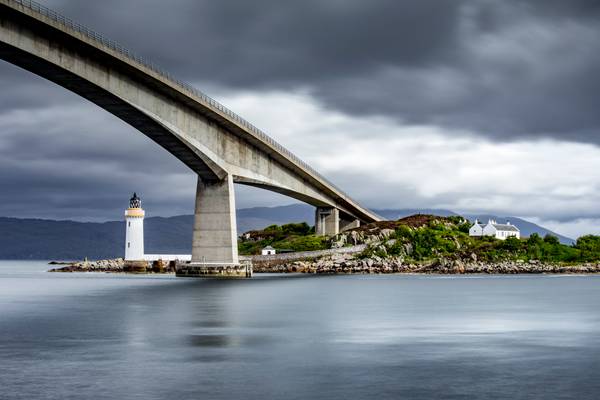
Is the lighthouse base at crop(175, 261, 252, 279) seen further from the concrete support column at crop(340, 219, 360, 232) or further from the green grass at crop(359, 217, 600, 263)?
the concrete support column at crop(340, 219, 360, 232)

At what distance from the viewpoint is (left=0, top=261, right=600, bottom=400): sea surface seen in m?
18.4

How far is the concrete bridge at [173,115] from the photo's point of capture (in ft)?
148

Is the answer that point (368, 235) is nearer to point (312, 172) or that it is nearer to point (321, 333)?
point (312, 172)

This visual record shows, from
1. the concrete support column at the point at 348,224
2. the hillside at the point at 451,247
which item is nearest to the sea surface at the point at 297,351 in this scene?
the hillside at the point at 451,247

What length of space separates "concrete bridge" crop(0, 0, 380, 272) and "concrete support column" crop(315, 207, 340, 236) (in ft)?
95.2

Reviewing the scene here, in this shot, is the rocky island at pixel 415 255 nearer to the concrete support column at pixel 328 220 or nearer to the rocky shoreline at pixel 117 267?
the rocky shoreline at pixel 117 267

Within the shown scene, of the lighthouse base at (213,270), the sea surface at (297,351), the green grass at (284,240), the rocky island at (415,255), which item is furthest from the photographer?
the green grass at (284,240)

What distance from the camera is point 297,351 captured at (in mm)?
25062

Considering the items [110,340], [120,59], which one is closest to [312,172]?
[120,59]

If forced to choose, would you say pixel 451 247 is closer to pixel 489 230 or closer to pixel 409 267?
pixel 409 267

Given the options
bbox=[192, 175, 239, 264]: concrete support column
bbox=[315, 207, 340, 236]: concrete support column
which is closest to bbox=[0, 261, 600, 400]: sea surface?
bbox=[192, 175, 239, 264]: concrete support column

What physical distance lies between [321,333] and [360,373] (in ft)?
32.6

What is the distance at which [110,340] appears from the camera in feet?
90.4

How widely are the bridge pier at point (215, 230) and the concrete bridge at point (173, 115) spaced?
0.31 ft
